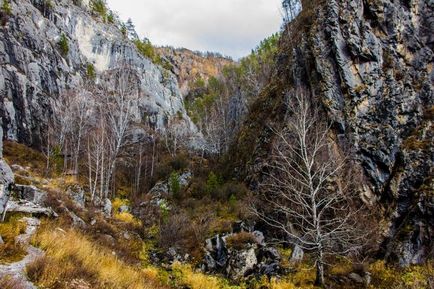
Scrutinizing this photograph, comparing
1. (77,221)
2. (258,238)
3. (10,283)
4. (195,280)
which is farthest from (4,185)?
(258,238)

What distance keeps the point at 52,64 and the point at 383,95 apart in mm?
41987

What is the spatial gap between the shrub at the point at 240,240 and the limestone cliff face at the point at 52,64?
93.2 feet

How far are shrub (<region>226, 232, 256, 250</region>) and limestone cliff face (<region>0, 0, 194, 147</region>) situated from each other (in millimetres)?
28416

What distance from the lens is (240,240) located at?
17.2 m

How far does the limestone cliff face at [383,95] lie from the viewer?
670 inches

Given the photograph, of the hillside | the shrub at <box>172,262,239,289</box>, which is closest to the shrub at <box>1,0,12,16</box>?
the hillside

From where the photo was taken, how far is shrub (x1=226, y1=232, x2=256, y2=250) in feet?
55.1

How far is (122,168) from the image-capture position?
1606 inches

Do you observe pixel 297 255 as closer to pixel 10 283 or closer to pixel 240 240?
pixel 240 240

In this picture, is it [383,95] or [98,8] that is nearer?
[383,95]

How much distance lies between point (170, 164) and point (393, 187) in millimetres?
25224

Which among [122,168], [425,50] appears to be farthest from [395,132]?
[122,168]

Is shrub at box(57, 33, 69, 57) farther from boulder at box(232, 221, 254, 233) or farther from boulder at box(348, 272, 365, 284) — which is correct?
boulder at box(348, 272, 365, 284)

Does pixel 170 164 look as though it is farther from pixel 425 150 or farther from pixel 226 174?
pixel 425 150
